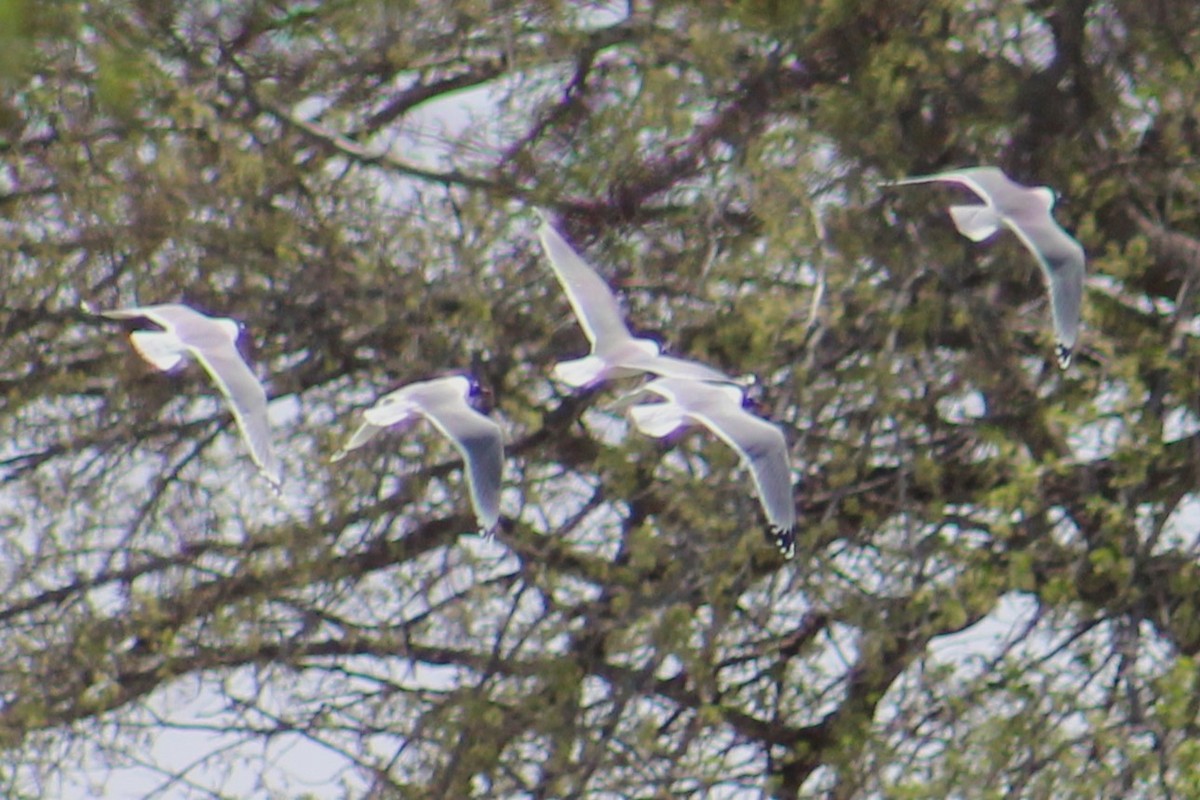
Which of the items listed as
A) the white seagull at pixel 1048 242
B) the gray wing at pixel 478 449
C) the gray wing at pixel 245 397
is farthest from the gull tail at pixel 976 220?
the gray wing at pixel 245 397

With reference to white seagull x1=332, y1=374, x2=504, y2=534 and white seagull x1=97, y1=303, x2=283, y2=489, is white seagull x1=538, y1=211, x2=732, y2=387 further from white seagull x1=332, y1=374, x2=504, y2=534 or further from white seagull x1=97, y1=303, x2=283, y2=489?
white seagull x1=97, y1=303, x2=283, y2=489

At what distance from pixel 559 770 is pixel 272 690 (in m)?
1.05

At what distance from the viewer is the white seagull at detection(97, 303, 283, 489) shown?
4527 mm

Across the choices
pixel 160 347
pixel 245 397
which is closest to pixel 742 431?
pixel 245 397

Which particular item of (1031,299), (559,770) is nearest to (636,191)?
(1031,299)

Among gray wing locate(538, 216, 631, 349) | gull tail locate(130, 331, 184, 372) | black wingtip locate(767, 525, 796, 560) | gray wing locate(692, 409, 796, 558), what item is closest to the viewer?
gray wing locate(692, 409, 796, 558)

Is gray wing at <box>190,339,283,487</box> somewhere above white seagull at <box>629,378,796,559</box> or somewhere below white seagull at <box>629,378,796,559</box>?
above

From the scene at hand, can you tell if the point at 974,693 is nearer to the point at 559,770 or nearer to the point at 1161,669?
the point at 1161,669

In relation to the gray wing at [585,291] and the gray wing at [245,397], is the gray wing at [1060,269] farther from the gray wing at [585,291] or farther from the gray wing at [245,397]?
the gray wing at [245,397]

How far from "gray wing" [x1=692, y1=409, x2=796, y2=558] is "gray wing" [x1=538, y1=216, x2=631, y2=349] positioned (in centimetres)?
43

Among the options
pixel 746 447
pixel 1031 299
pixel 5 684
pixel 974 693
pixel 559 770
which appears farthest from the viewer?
pixel 5 684

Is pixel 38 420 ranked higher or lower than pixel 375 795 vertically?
higher

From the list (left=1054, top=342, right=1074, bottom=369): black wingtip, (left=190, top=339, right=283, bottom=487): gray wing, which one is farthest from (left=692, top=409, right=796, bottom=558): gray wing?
(left=190, top=339, right=283, bottom=487): gray wing

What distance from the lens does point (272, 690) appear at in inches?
231
